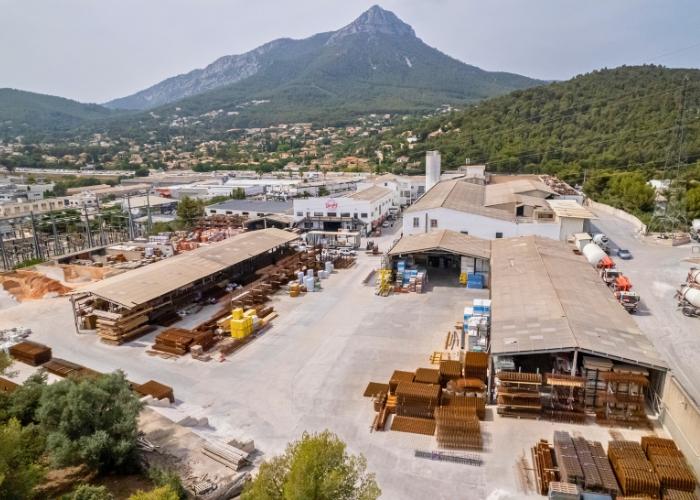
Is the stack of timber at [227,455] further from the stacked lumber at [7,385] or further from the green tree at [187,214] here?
the green tree at [187,214]

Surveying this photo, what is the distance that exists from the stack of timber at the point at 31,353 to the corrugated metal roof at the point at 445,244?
2079 centimetres

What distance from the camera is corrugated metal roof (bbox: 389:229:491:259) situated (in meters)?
31.3

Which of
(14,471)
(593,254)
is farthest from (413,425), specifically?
(593,254)

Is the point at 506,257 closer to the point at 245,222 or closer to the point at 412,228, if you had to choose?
the point at 412,228

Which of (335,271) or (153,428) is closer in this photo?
(153,428)

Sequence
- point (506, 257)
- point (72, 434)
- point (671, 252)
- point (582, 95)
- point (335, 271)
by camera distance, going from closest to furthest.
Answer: point (72, 434) < point (506, 257) < point (335, 271) < point (671, 252) < point (582, 95)

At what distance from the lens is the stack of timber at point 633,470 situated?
12.0m

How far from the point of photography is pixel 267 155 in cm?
14912

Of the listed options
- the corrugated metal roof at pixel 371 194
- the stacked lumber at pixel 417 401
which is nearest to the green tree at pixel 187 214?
the corrugated metal roof at pixel 371 194

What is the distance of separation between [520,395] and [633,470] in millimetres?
4178

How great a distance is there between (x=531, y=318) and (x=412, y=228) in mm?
20529

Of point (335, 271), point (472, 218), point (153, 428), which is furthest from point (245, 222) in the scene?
A: point (153, 428)

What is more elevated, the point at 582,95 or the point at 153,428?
the point at 582,95

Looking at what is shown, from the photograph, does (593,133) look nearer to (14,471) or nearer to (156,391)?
(156,391)
